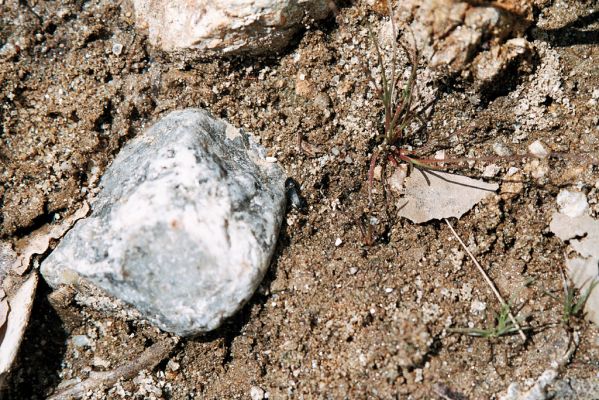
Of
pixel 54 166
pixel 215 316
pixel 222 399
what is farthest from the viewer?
pixel 54 166

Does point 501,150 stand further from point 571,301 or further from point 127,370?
point 127,370

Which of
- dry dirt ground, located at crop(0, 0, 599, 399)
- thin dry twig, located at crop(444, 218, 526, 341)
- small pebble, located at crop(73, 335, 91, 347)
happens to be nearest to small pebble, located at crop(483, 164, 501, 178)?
dry dirt ground, located at crop(0, 0, 599, 399)

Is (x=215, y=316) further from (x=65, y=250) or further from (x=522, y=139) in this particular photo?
(x=522, y=139)

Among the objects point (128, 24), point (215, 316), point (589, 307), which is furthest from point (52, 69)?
point (589, 307)

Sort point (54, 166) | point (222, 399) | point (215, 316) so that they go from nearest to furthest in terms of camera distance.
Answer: point (215, 316) < point (222, 399) < point (54, 166)

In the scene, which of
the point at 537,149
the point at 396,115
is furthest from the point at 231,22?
the point at 537,149

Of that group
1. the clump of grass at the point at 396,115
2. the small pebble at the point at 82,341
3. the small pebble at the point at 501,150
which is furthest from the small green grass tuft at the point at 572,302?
the small pebble at the point at 82,341

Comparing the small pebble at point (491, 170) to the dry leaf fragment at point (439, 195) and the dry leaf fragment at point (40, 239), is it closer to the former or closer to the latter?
the dry leaf fragment at point (439, 195)
